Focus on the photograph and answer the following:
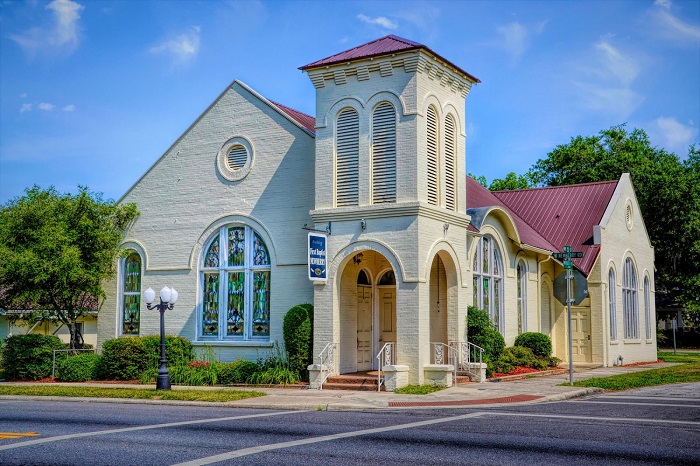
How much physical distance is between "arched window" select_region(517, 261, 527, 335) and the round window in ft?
34.4

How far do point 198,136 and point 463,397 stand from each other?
1233cm

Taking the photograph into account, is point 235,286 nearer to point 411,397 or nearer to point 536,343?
point 411,397

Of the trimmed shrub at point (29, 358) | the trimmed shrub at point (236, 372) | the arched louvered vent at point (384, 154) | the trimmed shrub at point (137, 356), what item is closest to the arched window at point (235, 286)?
the trimmed shrub at point (137, 356)

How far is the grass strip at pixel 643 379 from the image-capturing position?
20.2m

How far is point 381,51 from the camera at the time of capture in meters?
20.2

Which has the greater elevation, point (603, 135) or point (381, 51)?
point (603, 135)

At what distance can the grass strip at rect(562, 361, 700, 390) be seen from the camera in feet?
66.2

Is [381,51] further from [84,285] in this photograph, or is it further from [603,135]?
[603,135]

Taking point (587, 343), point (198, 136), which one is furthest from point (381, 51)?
point (587, 343)

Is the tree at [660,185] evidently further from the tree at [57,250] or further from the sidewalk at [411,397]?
the tree at [57,250]

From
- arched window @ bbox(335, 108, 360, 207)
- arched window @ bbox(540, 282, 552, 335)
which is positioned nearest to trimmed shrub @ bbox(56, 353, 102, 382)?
arched window @ bbox(335, 108, 360, 207)

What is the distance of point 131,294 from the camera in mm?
Result: 24906

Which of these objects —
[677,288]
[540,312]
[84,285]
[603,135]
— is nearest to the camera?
[84,285]

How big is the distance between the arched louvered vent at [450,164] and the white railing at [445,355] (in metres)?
3.81
